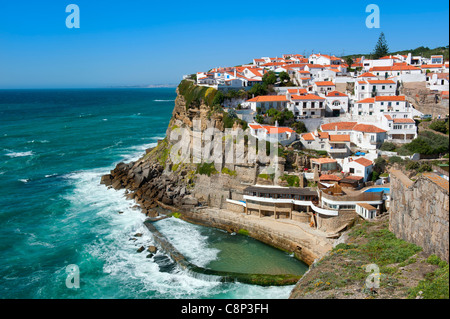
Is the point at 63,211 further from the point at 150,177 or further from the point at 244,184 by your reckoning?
the point at 244,184

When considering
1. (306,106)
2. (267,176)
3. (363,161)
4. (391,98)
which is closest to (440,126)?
(391,98)

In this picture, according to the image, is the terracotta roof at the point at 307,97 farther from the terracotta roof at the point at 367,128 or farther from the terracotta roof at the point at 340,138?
the terracotta roof at the point at 340,138

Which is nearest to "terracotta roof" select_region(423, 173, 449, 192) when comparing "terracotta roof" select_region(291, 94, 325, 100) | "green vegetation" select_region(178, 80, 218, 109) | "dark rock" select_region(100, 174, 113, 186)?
"terracotta roof" select_region(291, 94, 325, 100)

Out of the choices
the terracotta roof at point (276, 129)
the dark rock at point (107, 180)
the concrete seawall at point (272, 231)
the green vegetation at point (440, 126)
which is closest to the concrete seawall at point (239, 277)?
the concrete seawall at point (272, 231)

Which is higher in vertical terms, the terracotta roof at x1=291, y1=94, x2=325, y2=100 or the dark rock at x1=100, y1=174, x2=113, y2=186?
the terracotta roof at x1=291, y1=94, x2=325, y2=100

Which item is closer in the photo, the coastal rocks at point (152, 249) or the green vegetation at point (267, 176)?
the coastal rocks at point (152, 249)

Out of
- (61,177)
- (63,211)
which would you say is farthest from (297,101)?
(61,177)

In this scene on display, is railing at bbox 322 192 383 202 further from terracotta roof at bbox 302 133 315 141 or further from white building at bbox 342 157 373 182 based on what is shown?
terracotta roof at bbox 302 133 315 141

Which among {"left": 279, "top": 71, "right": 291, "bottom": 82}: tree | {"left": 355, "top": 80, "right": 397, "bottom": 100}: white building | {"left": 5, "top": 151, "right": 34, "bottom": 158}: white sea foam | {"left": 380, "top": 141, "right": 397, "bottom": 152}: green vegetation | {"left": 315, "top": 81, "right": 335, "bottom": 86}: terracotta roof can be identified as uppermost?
{"left": 279, "top": 71, "right": 291, "bottom": 82}: tree
